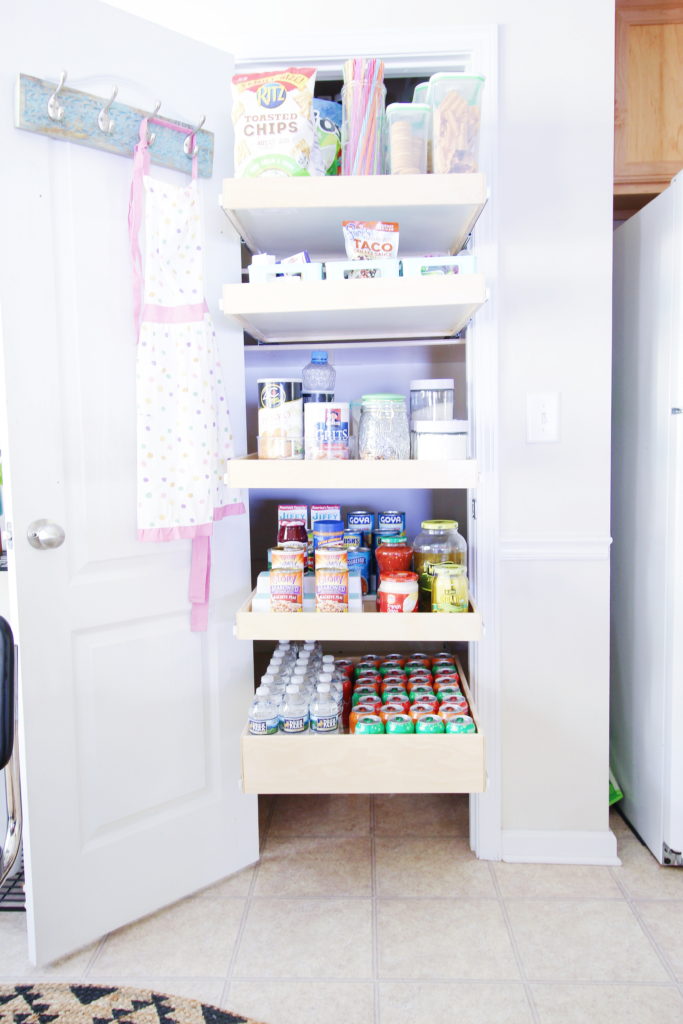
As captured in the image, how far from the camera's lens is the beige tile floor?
4.92 feet

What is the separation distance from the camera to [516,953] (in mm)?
1640

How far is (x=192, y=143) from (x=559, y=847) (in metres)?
2.03

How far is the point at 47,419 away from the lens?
1572mm

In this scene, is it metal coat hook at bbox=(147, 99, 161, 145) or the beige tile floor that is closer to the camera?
the beige tile floor

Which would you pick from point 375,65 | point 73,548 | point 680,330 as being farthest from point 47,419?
point 680,330

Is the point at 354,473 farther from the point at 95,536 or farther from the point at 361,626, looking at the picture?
the point at 95,536

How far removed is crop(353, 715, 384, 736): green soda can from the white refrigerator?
810 millimetres

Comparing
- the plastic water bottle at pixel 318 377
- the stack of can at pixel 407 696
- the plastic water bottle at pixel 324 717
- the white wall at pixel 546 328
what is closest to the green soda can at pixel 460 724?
the stack of can at pixel 407 696

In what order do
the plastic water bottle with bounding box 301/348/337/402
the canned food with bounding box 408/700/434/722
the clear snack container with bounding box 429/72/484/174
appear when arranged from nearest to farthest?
1. the clear snack container with bounding box 429/72/484/174
2. the canned food with bounding box 408/700/434/722
3. the plastic water bottle with bounding box 301/348/337/402

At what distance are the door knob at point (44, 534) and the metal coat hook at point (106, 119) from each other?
2.80 ft

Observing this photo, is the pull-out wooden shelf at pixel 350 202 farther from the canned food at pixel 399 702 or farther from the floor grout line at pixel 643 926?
the floor grout line at pixel 643 926

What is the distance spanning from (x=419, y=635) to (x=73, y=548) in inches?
31.0

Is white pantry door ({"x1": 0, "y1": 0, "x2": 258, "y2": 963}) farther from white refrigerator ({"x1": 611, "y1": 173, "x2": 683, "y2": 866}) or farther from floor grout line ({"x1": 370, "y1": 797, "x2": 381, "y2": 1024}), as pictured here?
white refrigerator ({"x1": 611, "y1": 173, "x2": 683, "y2": 866})

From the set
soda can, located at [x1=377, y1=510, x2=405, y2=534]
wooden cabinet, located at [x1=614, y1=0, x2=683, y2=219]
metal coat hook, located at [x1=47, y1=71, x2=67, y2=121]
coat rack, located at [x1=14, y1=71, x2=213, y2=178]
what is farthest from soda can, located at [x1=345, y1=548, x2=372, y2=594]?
wooden cabinet, located at [x1=614, y1=0, x2=683, y2=219]
